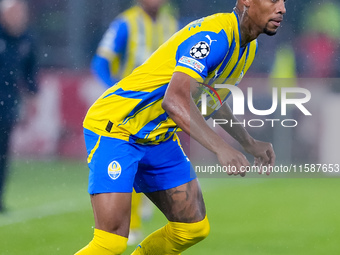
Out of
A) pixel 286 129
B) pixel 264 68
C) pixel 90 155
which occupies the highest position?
pixel 90 155

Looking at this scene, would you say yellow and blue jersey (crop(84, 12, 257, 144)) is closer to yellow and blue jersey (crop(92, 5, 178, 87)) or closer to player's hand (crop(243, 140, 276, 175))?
player's hand (crop(243, 140, 276, 175))

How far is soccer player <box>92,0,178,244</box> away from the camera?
5734mm

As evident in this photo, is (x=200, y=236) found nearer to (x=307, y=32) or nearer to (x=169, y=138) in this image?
(x=169, y=138)

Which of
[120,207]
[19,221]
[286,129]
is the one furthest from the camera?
Result: [286,129]

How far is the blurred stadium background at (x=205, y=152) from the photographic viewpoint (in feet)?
19.5

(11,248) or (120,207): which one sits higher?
(120,207)

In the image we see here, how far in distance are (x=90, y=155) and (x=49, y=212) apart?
341 centimetres

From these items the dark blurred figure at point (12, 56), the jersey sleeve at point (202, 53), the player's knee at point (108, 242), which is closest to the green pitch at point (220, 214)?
the dark blurred figure at point (12, 56)

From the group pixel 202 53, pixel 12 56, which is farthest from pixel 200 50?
pixel 12 56

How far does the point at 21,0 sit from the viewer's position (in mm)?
12461

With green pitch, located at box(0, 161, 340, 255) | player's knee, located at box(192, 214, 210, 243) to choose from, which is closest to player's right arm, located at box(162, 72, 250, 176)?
player's knee, located at box(192, 214, 210, 243)

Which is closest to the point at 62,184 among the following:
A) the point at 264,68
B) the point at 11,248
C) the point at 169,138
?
the point at 11,248

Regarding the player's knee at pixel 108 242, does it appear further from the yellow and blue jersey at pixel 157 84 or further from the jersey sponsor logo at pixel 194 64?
the jersey sponsor logo at pixel 194 64

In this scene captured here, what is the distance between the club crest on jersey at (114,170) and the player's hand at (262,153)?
78 centimetres
